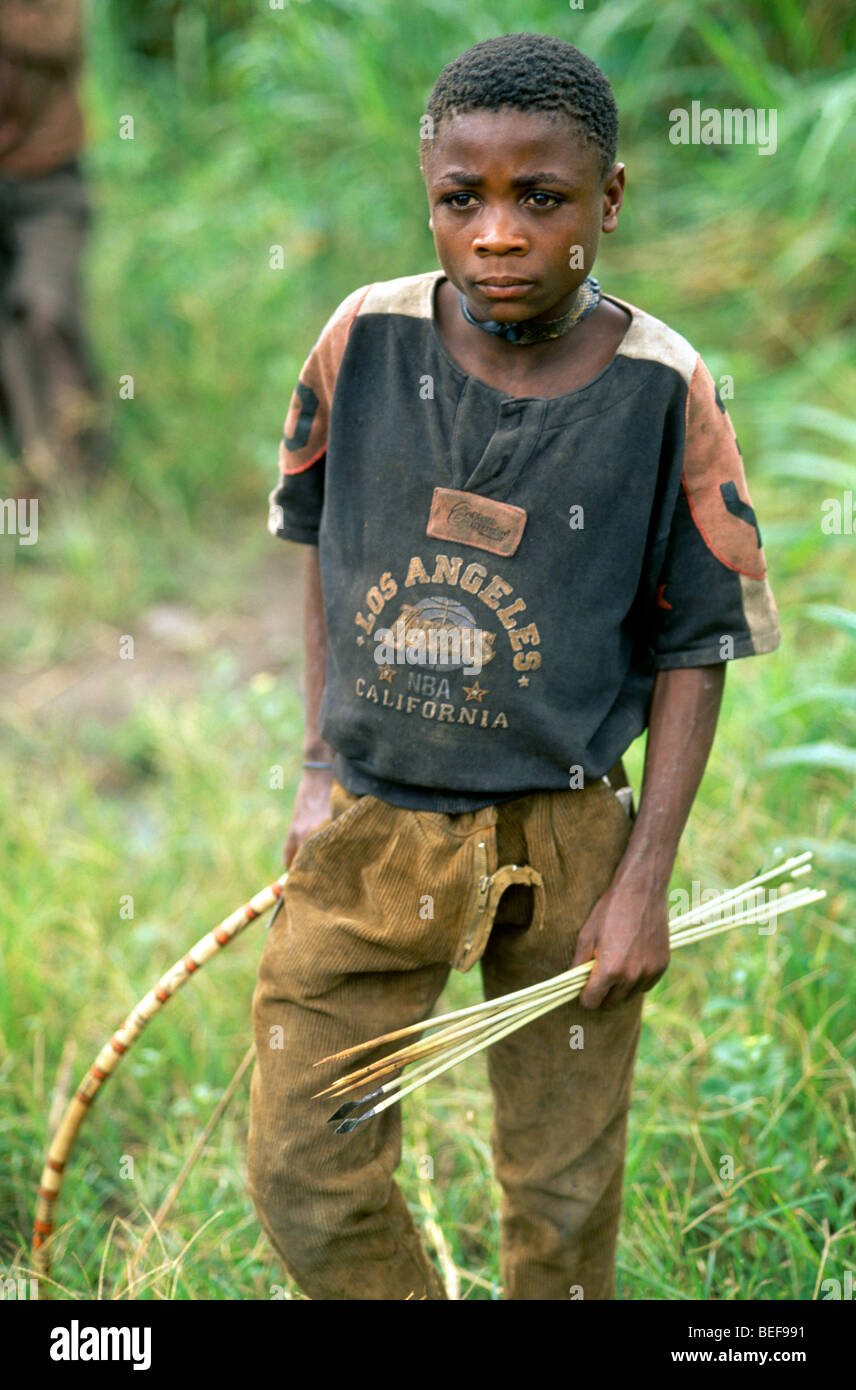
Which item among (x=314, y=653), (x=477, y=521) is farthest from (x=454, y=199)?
(x=314, y=653)

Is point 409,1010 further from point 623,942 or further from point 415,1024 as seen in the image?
point 623,942

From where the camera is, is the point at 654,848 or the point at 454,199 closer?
the point at 454,199

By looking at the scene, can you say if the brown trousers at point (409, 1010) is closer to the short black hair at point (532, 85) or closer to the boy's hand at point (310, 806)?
the boy's hand at point (310, 806)

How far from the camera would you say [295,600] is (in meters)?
4.48

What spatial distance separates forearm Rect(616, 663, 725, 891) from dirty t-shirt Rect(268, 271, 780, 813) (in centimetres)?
4

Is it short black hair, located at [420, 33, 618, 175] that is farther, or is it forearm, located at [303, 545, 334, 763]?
forearm, located at [303, 545, 334, 763]

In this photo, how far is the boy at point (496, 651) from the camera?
158 cm

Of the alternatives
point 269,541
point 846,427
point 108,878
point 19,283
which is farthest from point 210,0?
point 108,878

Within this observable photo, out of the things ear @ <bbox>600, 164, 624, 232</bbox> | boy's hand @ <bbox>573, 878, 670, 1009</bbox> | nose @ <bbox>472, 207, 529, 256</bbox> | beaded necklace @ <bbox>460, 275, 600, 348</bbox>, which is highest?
ear @ <bbox>600, 164, 624, 232</bbox>

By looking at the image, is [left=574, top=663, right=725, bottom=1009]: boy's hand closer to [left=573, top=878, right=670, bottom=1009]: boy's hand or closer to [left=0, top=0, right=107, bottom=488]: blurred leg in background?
[left=573, top=878, right=670, bottom=1009]: boy's hand

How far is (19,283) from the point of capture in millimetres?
4730

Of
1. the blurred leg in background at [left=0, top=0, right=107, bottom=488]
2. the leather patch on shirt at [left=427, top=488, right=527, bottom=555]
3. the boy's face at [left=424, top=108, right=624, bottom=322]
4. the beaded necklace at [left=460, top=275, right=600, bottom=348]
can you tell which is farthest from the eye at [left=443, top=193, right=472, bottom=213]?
the blurred leg in background at [left=0, top=0, right=107, bottom=488]

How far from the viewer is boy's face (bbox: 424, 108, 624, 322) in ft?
4.79

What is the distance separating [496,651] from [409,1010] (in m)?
0.49
